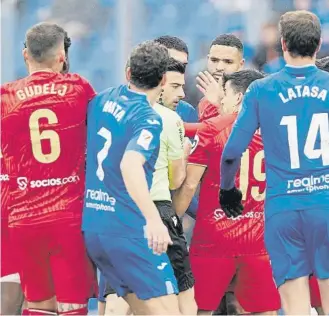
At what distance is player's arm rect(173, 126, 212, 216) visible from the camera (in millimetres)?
7852

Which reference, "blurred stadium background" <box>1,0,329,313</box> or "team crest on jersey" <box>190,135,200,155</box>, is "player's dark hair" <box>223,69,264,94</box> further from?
"blurred stadium background" <box>1,0,329,313</box>

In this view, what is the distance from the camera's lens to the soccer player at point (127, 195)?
22.1 feet

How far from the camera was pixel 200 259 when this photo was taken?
8.12m

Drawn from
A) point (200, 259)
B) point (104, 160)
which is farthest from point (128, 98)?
point (200, 259)

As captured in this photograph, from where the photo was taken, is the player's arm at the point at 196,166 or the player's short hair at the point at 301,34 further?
the player's arm at the point at 196,166

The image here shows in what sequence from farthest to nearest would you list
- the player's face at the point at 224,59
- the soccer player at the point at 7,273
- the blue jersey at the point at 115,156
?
the player's face at the point at 224,59 → the soccer player at the point at 7,273 → the blue jersey at the point at 115,156

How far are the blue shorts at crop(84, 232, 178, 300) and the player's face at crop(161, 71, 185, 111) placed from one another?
5.66ft

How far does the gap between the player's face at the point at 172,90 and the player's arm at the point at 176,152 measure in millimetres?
610

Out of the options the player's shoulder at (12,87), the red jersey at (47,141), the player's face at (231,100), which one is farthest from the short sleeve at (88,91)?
the player's face at (231,100)

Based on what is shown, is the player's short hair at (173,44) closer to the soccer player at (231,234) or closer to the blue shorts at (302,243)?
the soccer player at (231,234)

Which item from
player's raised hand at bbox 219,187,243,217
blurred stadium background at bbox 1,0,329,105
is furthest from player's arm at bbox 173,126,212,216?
blurred stadium background at bbox 1,0,329,105

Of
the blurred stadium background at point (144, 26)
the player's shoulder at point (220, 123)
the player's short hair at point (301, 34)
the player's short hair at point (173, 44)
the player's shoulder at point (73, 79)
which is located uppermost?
the blurred stadium background at point (144, 26)

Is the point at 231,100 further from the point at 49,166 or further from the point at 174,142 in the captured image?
the point at 49,166

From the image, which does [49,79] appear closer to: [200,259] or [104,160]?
[104,160]
